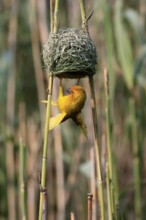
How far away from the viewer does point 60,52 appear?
33.2 inches

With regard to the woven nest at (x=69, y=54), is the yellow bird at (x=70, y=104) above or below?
below

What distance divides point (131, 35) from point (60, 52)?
60.8 inches

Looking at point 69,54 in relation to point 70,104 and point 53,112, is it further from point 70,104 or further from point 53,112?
point 53,112

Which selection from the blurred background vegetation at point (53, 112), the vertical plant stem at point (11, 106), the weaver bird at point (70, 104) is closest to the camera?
the weaver bird at point (70, 104)

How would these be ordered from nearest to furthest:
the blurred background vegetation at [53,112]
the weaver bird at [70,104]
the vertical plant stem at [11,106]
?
the weaver bird at [70,104] → the blurred background vegetation at [53,112] → the vertical plant stem at [11,106]

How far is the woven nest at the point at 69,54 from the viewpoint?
2.73 ft

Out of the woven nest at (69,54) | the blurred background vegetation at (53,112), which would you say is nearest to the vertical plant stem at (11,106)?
the blurred background vegetation at (53,112)

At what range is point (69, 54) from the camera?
852 millimetres

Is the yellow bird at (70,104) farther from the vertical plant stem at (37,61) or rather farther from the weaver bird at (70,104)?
the vertical plant stem at (37,61)

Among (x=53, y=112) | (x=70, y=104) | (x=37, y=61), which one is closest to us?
(x=70, y=104)

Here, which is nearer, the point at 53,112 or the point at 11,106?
the point at 53,112

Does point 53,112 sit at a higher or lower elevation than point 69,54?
lower

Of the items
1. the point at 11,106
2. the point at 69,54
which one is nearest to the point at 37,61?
the point at 11,106

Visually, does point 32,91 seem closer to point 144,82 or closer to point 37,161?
point 37,161
